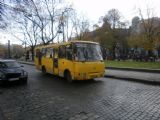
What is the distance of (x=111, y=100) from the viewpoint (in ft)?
29.9

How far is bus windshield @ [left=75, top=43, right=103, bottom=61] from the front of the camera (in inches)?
555

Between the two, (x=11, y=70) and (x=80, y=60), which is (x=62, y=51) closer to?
(x=80, y=60)

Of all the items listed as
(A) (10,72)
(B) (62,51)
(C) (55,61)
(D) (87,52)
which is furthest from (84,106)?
(C) (55,61)

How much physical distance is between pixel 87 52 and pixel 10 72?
497 cm

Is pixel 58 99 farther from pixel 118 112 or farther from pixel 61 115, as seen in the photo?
pixel 118 112

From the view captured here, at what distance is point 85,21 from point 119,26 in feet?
31.8

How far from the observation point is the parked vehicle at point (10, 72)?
14.5 meters

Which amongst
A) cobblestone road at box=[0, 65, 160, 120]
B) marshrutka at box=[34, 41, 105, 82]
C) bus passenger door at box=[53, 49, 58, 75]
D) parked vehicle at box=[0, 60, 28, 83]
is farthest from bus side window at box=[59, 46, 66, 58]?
cobblestone road at box=[0, 65, 160, 120]

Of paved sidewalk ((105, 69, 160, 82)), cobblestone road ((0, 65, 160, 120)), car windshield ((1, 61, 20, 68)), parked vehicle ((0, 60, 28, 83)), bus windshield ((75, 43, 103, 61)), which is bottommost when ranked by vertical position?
cobblestone road ((0, 65, 160, 120))

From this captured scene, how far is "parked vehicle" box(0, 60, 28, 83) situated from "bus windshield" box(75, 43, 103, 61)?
3.92 m

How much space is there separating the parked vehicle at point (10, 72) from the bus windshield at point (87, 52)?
3.92 metres

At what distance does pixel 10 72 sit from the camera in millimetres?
14656

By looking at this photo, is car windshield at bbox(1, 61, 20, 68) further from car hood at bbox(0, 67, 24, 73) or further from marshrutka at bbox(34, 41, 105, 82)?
marshrutka at bbox(34, 41, 105, 82)

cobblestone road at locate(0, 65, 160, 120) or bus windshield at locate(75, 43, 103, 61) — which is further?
bus windshield at locate(75, 43, 103, 61)
